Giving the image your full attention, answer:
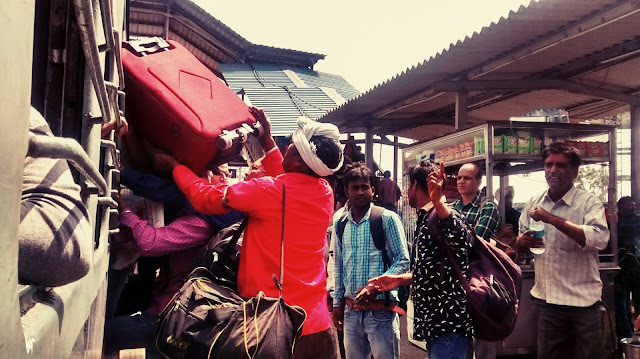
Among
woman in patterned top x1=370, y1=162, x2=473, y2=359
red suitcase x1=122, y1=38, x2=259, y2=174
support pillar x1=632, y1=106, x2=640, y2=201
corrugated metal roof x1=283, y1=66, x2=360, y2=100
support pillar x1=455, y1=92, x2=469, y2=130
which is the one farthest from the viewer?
corrugated metal roof x1=283, y1=66, x2=360, y2=100

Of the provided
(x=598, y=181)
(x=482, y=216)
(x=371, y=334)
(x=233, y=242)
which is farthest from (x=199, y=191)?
(x=598, y=181)

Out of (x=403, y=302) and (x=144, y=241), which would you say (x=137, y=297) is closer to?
(x=144, y=241)

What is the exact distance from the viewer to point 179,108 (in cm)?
248

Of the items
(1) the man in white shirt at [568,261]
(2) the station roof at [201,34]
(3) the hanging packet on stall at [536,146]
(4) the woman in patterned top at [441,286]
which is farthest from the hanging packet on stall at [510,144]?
(2) the station roof at [201,34]

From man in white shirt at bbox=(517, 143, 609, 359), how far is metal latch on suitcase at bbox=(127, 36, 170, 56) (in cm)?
275

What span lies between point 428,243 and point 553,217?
1.07m

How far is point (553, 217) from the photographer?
3.93 m

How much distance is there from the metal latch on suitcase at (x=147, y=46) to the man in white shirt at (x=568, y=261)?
9.04 ft

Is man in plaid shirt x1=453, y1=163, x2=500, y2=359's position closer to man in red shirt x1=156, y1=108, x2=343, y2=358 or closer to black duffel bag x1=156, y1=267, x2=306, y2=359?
man in red shirt x1=156, y1=108, x2=343, y2=358

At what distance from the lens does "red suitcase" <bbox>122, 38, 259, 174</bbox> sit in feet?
8.16

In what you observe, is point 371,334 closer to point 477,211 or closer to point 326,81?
point 477,211

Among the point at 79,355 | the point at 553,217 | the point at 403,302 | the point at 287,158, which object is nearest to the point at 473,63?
the point at 553,217

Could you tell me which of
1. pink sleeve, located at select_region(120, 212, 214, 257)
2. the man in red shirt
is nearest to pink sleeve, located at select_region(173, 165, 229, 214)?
the man in red shirt

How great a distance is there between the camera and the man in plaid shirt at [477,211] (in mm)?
4586
